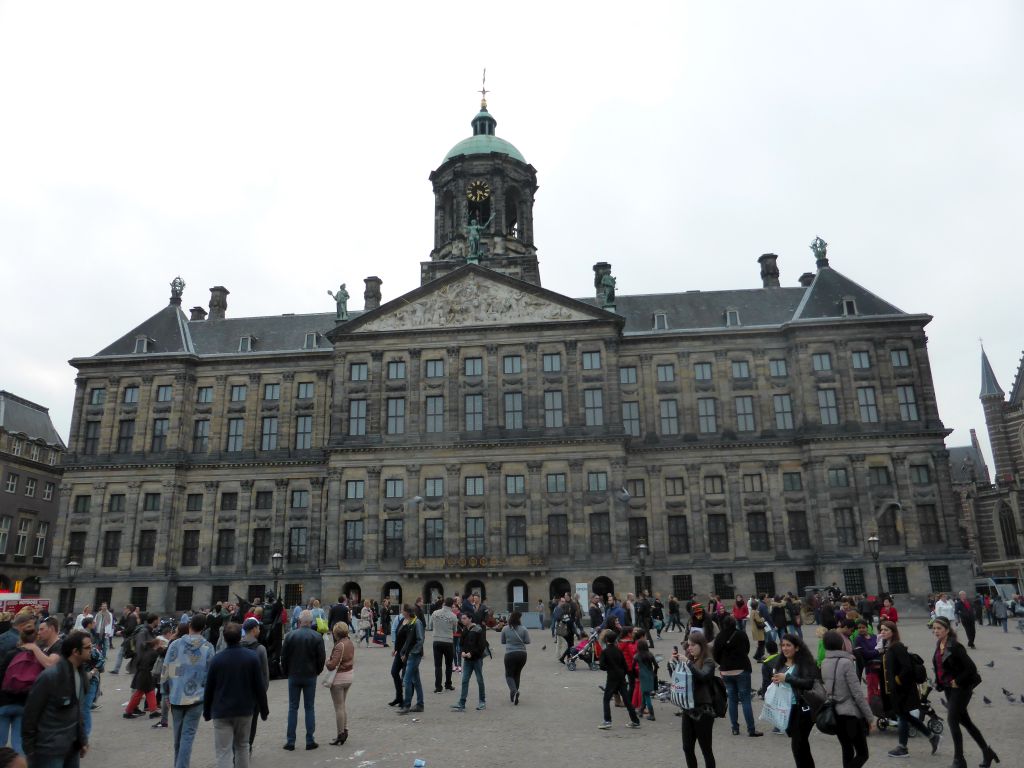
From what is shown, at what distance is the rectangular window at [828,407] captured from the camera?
52875 mm

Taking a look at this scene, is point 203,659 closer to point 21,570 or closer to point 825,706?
point 825,706

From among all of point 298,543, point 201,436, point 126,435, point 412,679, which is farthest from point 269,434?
point 412,679

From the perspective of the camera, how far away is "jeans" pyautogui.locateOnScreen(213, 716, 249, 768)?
1061 centimetres

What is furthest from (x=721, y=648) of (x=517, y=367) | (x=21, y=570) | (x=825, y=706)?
(x=21, y=570)

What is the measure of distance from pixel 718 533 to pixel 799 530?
534cm

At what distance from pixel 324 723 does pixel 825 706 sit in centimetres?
1061

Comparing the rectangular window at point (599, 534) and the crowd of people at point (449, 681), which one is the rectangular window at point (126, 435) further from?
the crowd of people at point (449, 681)

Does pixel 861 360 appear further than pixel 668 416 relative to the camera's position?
No

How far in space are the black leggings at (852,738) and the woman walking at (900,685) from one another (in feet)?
10.9

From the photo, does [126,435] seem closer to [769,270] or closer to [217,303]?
[217,303]

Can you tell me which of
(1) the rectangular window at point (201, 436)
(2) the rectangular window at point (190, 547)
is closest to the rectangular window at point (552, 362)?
(1) the rectangular window at point (201, 436)

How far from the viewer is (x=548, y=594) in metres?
47.6

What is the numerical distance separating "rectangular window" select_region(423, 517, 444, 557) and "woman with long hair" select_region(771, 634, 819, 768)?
40.5 metres

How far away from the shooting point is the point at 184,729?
37.0ft
